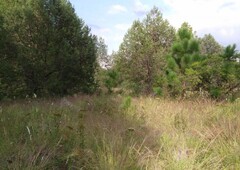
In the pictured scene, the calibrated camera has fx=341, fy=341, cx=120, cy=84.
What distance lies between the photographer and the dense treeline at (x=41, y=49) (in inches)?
587

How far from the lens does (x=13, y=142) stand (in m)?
4.73

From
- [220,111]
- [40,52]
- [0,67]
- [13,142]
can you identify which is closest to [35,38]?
[40,52]

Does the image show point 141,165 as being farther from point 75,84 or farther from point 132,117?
point 75,84

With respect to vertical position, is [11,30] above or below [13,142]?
above

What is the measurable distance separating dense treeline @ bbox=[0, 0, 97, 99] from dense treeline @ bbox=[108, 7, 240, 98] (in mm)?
3385

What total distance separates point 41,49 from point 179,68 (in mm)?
6426

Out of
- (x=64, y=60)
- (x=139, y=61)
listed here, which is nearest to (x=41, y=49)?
(x=64, y=60)

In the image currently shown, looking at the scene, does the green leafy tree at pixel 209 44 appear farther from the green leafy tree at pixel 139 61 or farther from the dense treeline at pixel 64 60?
the dense treeline at pixel 64 60

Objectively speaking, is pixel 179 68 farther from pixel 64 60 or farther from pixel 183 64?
pixel 64 60

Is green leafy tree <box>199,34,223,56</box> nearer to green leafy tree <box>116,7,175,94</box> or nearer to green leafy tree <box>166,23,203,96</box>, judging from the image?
green leafy tree <box>116,7,175,94</box>

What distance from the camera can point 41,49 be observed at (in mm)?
15445

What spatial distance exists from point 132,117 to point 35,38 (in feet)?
27.4

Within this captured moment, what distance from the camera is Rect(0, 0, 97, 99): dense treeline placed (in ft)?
48.9

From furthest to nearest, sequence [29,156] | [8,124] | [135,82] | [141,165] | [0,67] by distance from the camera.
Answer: [135,82], [0,67], [8,124], [141,165], [29,156]
